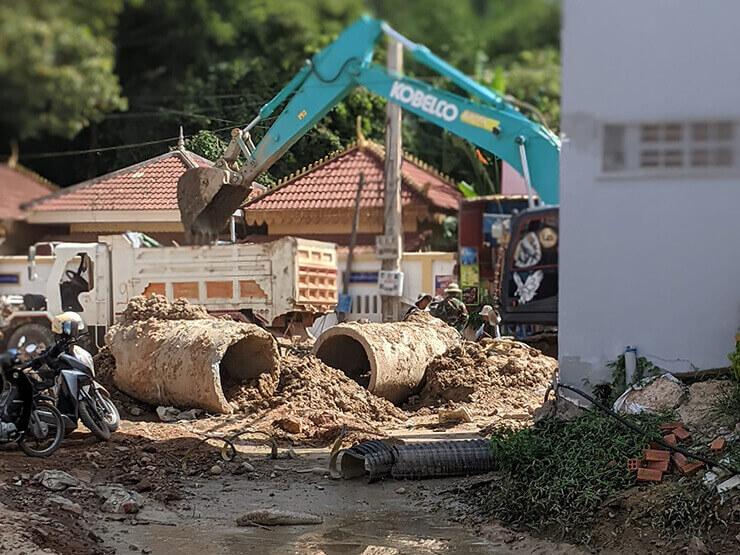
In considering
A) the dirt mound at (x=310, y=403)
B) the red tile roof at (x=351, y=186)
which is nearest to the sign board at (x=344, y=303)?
the red tile roof at (x=351, y=186)

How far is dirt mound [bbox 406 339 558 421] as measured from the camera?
469 inches

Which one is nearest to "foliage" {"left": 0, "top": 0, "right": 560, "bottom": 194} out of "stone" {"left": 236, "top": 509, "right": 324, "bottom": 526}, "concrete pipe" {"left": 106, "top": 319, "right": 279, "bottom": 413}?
"concrete pipe" {"left": 106, "top": 319, "right": 279, "bottom": 413}

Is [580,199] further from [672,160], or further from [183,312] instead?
[183,312]

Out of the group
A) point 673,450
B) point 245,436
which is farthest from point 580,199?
point 245,436

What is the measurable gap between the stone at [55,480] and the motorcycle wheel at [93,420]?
1.24 m

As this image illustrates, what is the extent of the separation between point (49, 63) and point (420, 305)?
12.6 metres

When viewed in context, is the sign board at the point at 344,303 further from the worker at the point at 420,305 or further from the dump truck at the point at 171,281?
the dump truck at the point at 171,281

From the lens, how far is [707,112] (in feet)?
26.5

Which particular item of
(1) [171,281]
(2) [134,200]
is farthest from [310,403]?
(1) [171,281]

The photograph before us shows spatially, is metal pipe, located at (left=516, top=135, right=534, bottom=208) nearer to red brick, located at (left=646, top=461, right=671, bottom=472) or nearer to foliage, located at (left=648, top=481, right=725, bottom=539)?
red brick, located at (left=646, top=461, right=671, bottom=472)

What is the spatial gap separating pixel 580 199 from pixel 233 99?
447 centimetres

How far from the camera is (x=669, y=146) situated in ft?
26.8

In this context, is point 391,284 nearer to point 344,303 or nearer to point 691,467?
point 344,303

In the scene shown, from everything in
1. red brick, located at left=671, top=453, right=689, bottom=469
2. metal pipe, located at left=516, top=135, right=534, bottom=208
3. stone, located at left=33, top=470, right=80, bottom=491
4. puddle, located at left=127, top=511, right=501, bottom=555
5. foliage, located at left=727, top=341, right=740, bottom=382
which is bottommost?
puddle, located at left=127, top=511, right=501, bottom=555
